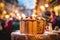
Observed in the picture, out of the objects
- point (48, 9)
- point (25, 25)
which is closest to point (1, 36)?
point (48, 9)

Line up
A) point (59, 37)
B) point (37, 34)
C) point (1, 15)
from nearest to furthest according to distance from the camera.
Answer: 1. point (37, 34)
2. point (59, 37)
3. point (1, 15)

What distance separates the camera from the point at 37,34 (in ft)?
7.54

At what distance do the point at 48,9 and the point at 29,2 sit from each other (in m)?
0.60

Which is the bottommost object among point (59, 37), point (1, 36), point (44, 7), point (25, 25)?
point (1, 36)

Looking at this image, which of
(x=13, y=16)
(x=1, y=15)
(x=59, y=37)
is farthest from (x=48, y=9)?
(x=59, y=37)

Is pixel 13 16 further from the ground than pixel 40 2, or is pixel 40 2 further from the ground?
pixel 40 2

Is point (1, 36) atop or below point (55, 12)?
below

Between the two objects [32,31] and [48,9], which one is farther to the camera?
[48,9]

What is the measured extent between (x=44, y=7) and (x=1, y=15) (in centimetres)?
129

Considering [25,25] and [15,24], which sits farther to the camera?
[15,24]

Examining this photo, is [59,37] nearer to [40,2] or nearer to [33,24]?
[33,24]

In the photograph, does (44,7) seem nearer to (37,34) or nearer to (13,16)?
(13,16)

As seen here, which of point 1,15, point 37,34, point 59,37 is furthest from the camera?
point 1,15

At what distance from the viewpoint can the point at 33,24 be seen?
2354 millimetres
